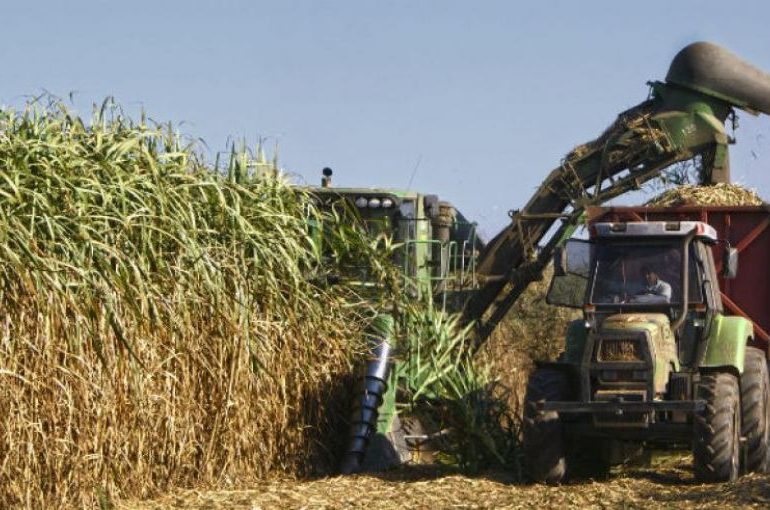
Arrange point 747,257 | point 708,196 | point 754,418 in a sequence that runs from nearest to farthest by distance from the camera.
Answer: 1. point 754,418
2. point 747,257
3. point 708,196

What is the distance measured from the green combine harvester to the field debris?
0.56 metres

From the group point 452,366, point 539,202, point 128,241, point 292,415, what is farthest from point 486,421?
point 539,202

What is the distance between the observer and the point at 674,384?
10.2 m

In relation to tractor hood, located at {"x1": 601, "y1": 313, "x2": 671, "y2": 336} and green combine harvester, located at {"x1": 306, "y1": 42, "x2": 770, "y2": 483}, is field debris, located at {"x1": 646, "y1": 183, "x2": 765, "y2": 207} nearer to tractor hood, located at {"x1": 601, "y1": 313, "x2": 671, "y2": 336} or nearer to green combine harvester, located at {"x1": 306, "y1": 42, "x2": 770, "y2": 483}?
green combine harvester, located at {"x1": 306, "y1": 42, "x2": 770, "y2": 483}

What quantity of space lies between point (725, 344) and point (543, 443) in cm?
161

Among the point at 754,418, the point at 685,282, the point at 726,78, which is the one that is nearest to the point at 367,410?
the point at 685,282

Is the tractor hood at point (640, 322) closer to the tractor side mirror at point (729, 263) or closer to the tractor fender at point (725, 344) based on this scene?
the tractor fender at point (725, 344)

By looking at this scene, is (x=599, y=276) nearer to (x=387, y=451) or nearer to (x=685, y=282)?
(x=685, y=282)

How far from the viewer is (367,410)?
11.0 m

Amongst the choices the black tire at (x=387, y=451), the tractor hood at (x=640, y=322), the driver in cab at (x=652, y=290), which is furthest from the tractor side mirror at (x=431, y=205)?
the tractor hood at (x=640, y=322)

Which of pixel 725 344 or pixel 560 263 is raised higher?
pixel 560 263

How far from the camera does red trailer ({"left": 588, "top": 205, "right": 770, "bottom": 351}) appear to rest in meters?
12.8

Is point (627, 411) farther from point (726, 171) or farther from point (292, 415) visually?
point (726, 171)

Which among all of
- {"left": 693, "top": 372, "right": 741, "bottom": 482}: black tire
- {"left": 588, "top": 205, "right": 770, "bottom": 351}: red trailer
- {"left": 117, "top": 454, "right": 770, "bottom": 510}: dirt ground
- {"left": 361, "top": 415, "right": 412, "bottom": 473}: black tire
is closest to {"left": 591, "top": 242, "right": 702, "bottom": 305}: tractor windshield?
{"left": 693, "top": 372, "right": 741, "bottom": 482}: black tire
